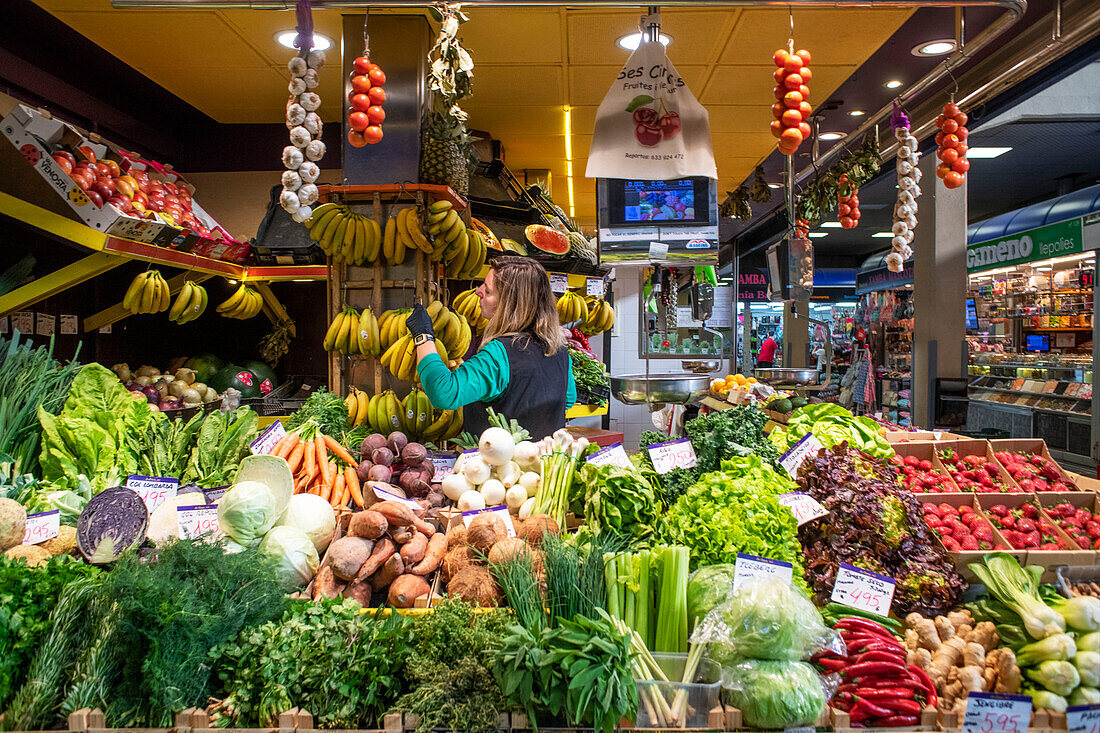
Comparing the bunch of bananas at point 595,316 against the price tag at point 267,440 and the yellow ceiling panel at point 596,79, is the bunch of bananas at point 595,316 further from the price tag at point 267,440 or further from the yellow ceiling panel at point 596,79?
the price tag at point 267,440

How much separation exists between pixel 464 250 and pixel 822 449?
2788 mm

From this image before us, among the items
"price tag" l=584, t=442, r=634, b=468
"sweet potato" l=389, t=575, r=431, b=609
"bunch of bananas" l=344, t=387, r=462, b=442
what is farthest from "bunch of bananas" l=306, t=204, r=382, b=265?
"sweet potato" l=389, t=575, r=431, b=609

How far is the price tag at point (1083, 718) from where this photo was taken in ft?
4.70

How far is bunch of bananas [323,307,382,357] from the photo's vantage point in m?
3.89

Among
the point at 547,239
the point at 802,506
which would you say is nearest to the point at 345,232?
the point at 547,239

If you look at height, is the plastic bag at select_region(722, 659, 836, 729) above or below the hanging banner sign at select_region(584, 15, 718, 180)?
below

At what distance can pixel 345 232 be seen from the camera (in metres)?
3.95

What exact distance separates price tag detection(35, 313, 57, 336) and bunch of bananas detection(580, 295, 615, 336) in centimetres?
480

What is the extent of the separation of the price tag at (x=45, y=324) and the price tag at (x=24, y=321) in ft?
0.15

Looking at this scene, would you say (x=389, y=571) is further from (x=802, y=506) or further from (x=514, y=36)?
(x=514, y=36)

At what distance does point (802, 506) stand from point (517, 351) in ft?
5.39

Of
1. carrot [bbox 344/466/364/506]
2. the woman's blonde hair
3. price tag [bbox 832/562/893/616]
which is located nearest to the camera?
price tag [bbox 832/562/893/616]

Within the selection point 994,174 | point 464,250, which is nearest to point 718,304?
point 994,174

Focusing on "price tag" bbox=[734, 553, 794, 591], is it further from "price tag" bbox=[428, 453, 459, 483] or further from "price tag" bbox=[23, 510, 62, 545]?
"price tag" bbox=[23, 510, 62, 545]
